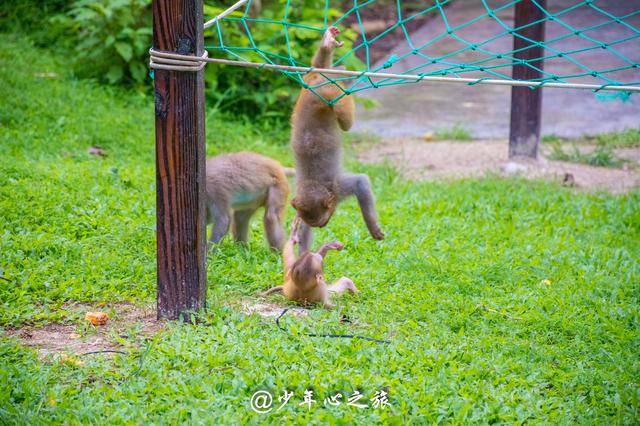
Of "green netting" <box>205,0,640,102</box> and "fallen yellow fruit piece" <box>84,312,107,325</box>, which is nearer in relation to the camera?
"fallen yellow fruit piece" <box>84,312,107,325</box>

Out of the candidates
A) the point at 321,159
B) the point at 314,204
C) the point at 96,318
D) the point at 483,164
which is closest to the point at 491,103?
the point at 483,164

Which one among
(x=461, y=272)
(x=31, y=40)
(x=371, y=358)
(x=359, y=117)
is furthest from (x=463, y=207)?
(x=31, y=40)

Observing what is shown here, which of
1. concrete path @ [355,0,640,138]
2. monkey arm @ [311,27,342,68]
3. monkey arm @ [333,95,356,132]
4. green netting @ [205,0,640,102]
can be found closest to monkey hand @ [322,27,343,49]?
monkey arm @ [311,27,342,68]

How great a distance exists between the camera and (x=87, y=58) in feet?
36.4

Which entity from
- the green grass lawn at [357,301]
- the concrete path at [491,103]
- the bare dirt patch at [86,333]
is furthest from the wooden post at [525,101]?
the bare dirt patch at [86,333]

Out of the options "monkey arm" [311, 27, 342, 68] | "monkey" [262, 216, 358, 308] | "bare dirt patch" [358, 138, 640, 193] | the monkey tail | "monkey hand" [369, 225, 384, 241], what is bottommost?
the monkey tail

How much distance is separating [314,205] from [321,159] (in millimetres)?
411

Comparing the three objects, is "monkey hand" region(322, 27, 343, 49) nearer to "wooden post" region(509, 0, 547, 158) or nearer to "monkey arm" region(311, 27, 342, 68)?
"monkey arm" region(311, 27, 342, 68)

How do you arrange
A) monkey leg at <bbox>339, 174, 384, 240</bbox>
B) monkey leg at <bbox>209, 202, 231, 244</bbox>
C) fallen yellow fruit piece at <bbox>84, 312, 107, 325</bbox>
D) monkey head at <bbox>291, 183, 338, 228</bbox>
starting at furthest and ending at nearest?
monkey leg at <bbox>209, 202, 231, 244</bbox> < monkey leg at <bbox>339, 174, 384, 240</bbox> < monkey head at <bbox>291, 183, 338, 228</bbox> < fallen yellow fruit piece at <bbox>84, 312, 107, 325</bbox>

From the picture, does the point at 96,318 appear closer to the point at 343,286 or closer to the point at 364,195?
the point at 343,286

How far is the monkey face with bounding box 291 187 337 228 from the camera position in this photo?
236 inches

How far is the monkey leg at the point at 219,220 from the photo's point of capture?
677 cm

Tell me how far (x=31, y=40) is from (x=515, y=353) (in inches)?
371

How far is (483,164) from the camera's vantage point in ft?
31.8
